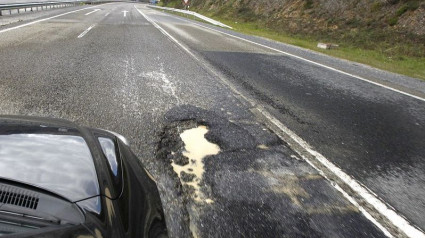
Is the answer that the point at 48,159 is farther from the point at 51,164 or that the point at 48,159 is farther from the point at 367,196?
the point at 367,196

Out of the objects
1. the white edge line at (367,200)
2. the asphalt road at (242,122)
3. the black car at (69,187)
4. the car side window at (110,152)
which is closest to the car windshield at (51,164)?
the black car at (69,187)

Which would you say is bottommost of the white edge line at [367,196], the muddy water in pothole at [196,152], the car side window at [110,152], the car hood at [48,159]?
the muddy water in pothole at [196,152]

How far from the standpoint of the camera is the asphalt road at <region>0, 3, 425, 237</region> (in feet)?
8.38

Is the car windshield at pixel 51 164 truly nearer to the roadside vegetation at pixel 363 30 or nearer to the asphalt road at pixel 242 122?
the asphalt road at pixel 242 122

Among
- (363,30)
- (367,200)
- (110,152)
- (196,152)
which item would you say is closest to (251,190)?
(196,152)

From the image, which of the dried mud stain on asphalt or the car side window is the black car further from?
the dried mud stain on asphalt

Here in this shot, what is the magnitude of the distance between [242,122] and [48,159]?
3115 mm

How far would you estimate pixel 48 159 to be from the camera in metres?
1.48

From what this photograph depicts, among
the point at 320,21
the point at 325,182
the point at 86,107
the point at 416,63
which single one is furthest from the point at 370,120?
the point at 320,21

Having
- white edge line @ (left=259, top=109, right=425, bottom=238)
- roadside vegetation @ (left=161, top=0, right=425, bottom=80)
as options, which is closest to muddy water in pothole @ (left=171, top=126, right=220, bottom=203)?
white edge line @ (left=259, top=109, right=425, bottom=238)

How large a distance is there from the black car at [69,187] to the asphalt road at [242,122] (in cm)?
79

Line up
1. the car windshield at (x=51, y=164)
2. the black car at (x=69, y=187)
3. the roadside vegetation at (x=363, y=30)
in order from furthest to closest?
the roadside vegetation at (x=363, y=30) < the car windshield at (x=51, y=164) < the black car at (x=69, y=187)

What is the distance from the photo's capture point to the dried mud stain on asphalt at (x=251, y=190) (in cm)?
238

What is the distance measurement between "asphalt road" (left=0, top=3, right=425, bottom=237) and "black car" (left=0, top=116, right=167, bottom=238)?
0.79 metres
